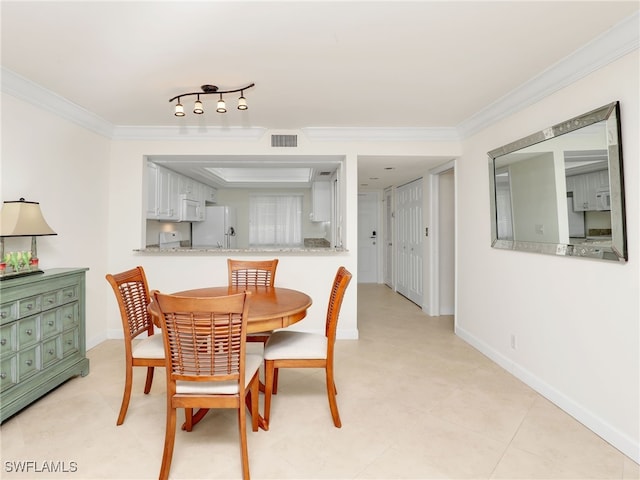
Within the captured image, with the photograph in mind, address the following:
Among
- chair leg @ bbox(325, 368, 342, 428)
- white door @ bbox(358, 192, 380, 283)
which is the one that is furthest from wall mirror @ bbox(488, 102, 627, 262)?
white door @ bbox(358, 192, 380, 283)

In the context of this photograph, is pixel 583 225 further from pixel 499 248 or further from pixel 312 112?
pixel 312 112

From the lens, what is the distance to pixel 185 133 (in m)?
3.66

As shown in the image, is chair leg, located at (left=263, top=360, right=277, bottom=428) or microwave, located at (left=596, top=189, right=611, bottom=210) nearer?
microwave, located at (left=596, top=189, right=611, bottom=210)

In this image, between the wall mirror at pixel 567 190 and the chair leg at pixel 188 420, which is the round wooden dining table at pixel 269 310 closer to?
the chair leg at pixel 188 420

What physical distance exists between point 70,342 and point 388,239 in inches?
221

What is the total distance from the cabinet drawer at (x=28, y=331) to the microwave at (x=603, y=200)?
3.70 m

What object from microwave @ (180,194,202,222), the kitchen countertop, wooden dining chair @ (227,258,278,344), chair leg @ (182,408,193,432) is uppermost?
microwave @ (180,194,202,222)

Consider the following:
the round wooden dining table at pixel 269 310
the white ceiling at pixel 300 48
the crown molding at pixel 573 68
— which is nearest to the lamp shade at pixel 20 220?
the white ceiling at pixel 300 48

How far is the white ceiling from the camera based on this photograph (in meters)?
1.71

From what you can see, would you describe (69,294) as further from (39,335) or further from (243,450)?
(243,450)

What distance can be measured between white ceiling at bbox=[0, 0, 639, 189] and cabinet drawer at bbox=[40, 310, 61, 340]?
1.75 meters

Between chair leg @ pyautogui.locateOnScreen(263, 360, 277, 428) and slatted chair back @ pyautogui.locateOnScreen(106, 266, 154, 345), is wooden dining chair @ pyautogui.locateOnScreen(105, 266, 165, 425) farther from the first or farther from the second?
chair leg @ pyautogui.locateOnScreen(263, 360, 277, 428)

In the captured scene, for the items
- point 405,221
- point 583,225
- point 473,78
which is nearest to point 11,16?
point 473,78

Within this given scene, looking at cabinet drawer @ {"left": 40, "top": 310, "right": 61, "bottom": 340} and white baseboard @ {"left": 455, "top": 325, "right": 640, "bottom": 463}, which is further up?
cabinet drawer @ {"left": 40, "top": 310, "right": 61, "bottom": 340}
